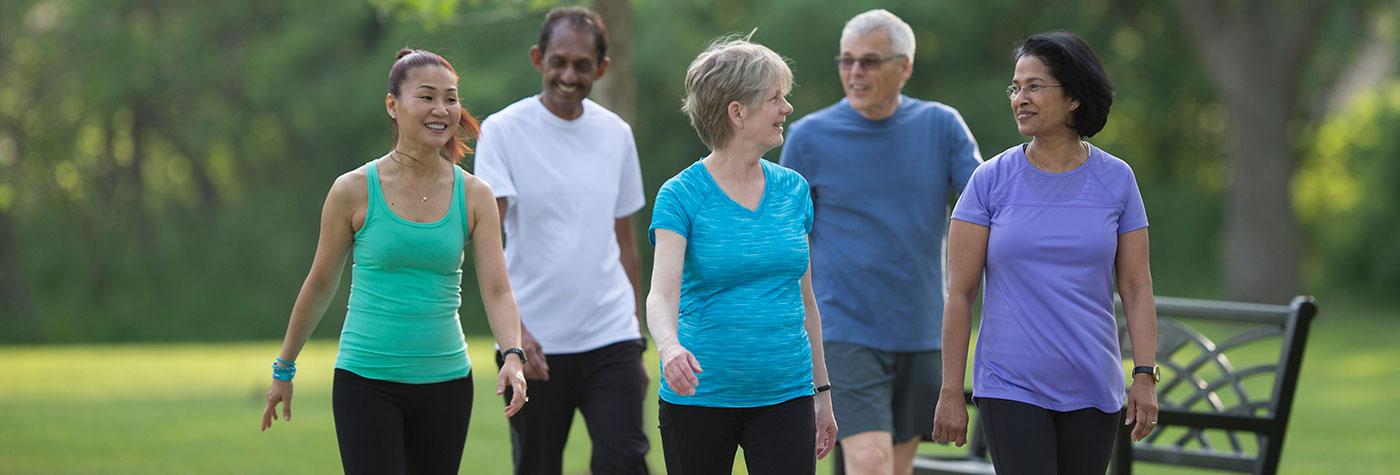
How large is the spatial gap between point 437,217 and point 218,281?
31.0 m

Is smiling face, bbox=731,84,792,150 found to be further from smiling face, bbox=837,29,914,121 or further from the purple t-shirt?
smiling face, bbox=837,29,914,121

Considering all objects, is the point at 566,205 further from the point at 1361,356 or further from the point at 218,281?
the point at 218,281

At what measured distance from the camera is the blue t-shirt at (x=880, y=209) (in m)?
6.63

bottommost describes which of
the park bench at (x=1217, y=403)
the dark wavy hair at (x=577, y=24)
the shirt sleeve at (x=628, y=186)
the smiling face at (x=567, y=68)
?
the park bench at (x=1217, y=403)

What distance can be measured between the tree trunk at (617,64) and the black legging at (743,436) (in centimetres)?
487

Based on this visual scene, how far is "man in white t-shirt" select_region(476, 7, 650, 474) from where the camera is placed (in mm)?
6414

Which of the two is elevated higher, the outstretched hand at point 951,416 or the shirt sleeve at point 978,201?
the shirt sleeve at point 978,201

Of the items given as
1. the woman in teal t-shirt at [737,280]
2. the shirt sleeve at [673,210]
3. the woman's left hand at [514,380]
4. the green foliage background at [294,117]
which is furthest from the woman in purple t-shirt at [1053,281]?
the green foliage background at [294,117]

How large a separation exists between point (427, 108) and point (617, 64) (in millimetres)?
4512

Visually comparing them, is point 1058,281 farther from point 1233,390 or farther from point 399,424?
point 1233,390

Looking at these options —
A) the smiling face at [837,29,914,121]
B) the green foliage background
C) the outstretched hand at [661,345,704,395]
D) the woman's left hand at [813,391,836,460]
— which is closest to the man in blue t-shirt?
the smiling face at [837,29,914,121]

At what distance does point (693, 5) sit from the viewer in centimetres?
3425

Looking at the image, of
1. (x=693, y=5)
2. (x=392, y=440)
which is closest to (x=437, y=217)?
(x=392, y=440)

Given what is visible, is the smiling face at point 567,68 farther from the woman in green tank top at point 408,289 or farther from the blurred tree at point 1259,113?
the blurred tree at point 1259,113
